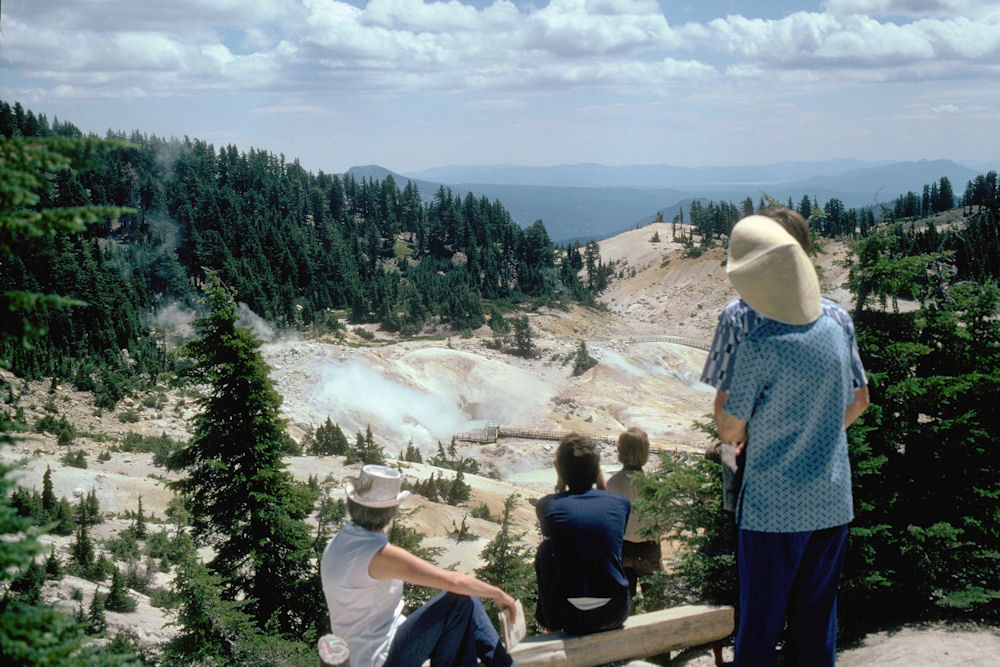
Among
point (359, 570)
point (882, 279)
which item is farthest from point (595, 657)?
point (882, 279)

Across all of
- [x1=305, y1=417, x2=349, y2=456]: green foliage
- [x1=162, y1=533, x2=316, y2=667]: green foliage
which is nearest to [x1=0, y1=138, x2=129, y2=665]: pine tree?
[x1=162, y1=533, x2=316, y2=667]: green foliage

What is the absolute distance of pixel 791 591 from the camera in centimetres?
327

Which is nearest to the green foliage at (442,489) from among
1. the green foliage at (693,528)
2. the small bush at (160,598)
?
the small bush at (160,598)

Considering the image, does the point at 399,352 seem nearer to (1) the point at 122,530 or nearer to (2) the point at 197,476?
(1) the point at 122,530

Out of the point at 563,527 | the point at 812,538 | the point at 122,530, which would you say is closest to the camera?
the point at 812,538

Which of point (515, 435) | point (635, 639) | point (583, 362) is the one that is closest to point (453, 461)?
point (515, 435)

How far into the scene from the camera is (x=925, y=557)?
564 cm

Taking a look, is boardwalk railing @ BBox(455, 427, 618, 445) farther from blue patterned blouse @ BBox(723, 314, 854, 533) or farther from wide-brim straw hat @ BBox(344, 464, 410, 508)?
blue patterned blouse @ BBox(723, 314, 854, 533)

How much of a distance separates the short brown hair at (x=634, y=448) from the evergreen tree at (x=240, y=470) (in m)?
5.09

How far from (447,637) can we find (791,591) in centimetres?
174

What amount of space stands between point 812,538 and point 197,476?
26.7 ft

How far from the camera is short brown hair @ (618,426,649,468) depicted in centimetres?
562

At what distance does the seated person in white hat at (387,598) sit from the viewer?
12.0 ft

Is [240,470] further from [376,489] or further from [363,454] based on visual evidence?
[363,454]
